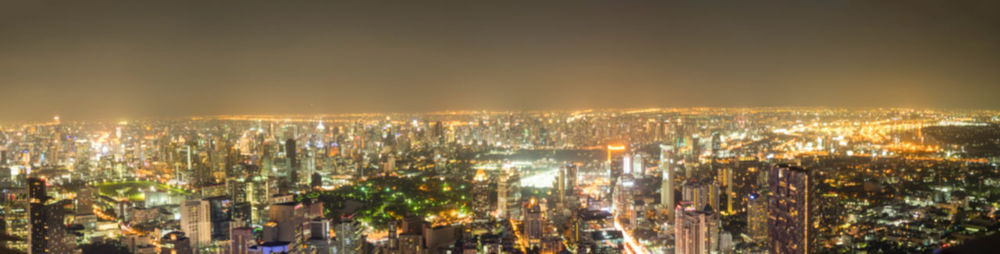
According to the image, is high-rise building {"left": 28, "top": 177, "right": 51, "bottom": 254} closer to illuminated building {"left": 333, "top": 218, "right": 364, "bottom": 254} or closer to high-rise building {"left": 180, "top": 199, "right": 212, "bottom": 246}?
high-rise building {"left": 180, "top": 199, "right": 212, "bottom": 246}

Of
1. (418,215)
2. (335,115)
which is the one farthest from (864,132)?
(335,115)

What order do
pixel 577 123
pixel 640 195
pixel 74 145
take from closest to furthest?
pixel 74 145
pixel 640 195
pixel 577 123

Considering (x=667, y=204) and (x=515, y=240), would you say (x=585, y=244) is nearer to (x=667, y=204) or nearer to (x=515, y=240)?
(x=515, y=240)

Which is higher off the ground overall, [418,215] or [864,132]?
[864,132]

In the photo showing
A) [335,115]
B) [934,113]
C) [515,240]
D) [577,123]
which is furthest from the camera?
[577,123]

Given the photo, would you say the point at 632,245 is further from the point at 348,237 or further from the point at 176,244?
the point at 176,244

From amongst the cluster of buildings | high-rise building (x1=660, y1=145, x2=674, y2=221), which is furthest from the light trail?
high-rise building (x1=660, y1=145, x2=674, y2=221)
